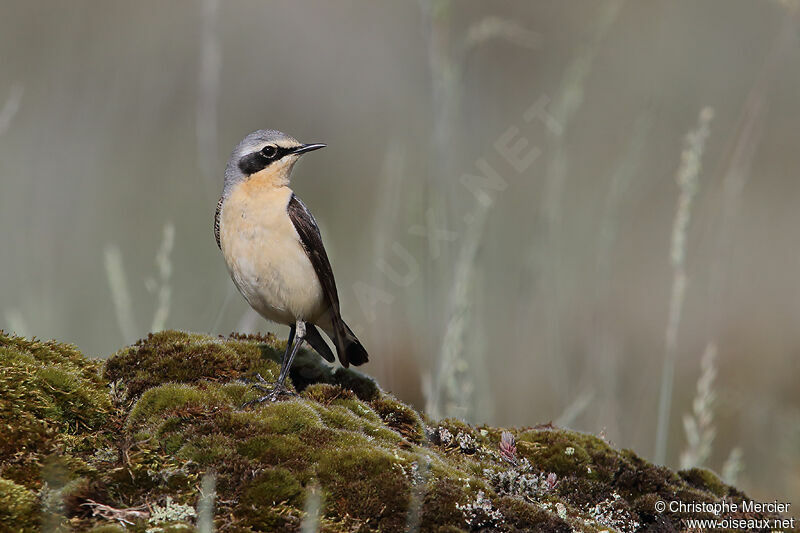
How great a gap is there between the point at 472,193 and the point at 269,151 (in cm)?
302

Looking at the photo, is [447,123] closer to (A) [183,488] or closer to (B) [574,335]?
(A) [183,488]

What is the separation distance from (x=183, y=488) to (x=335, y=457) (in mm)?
752

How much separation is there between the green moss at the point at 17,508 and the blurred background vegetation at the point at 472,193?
9.32 ft

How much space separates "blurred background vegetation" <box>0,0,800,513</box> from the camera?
7445mm

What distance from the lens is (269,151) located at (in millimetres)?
6980

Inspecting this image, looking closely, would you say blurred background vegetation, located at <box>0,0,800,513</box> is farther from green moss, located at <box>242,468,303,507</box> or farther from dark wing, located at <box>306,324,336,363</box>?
green moss, located at <box>242,468,303,507</box>

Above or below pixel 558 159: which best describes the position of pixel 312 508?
below

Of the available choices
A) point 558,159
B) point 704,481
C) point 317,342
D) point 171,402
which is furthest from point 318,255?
point 704,481

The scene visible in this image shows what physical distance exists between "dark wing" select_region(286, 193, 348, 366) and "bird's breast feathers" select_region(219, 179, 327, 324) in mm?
38

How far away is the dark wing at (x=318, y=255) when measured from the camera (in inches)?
266

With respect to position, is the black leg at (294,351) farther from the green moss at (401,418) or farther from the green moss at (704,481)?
the green moss at (704,481)

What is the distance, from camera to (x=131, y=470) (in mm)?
4207

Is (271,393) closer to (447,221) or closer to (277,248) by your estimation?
(277,248)

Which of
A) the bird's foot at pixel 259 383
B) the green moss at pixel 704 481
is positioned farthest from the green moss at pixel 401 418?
the green moss at pixel 704 481
